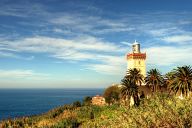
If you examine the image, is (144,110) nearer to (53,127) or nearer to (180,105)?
(180,105)

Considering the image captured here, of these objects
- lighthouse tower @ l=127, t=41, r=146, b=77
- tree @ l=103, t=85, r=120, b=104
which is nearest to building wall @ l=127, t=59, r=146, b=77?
lighthouse tower @ l=127, t=41, r=146, b=77

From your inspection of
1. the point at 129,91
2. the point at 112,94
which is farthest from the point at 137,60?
the point at 129,91

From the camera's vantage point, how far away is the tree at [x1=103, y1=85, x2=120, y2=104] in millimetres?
89625

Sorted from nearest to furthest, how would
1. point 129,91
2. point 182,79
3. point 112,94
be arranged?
point 182,79 → point 129,91 → point 112,94

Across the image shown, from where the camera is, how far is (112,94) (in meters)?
92.9

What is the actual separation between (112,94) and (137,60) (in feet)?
46.3

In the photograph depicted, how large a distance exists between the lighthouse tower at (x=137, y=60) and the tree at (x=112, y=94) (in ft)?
28.4

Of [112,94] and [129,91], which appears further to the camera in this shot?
[112,94]

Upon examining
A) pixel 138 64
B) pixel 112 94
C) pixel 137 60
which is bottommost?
pixel 112 94

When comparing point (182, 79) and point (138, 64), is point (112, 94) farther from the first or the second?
point (182, 79)

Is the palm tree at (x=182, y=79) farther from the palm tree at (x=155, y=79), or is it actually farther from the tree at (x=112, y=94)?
the tree at (x=112, y=94)

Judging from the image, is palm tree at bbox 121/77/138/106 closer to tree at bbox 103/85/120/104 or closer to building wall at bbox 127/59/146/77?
tree at bbox 103/85/120/104

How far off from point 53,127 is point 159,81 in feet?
157

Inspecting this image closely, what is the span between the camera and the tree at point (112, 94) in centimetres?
8962
